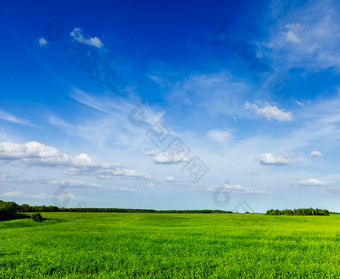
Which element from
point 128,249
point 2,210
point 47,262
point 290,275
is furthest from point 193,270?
point 2,210

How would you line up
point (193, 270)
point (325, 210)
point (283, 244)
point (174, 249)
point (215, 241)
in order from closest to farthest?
point (193, 270)
point (174, 249)
point (283, 244)
point (215, 241)
point (325, 210)

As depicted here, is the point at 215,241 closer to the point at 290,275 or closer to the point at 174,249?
the point at 174,249

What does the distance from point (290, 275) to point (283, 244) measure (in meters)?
6.09

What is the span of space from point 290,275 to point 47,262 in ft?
28.0

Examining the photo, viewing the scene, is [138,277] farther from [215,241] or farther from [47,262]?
[215,241]

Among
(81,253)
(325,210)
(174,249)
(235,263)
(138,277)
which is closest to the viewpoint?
(138,277)

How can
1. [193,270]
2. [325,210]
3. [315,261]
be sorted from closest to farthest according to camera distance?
[193,270]
[315,261]
[325,210]

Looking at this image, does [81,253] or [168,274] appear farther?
[81,253]

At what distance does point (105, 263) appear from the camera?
9.45 m

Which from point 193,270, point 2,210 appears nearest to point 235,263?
point 193,270

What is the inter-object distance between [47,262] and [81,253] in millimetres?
1621

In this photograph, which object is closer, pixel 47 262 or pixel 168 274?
pixel 168 274

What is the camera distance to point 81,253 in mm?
11156

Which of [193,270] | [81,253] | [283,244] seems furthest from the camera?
[283,244]
